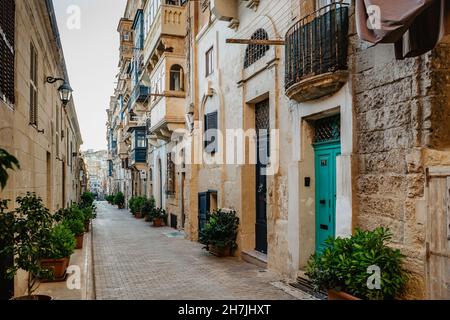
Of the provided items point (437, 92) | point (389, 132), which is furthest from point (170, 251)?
point (437, 92)

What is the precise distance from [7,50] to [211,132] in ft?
25.2

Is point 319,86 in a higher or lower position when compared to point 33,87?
lower

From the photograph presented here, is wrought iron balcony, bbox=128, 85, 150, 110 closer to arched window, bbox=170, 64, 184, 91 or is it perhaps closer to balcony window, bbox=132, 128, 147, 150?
balcony window, bbox=132, 128, 147, 150

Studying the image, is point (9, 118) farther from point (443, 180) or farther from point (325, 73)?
point (443, 180)

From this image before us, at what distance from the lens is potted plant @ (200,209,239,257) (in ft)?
35.5

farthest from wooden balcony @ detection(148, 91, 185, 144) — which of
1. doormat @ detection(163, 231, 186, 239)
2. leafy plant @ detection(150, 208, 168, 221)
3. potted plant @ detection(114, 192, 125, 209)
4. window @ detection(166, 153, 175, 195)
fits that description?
potted plant @ detection(114, 192, 125, 209)

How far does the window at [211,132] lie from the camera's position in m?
12.6

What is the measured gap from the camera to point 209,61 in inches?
529

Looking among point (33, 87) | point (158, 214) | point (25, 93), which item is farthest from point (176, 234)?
point (25, 93)

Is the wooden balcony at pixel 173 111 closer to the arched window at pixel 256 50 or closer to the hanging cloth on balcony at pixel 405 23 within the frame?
the arched window at pixel 256 50

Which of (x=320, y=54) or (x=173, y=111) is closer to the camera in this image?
(x=320, y=54)

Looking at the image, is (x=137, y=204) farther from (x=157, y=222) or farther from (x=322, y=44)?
(x=322, y=44)

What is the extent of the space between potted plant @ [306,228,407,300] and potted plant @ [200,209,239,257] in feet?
17.5

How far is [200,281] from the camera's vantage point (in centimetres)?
823
